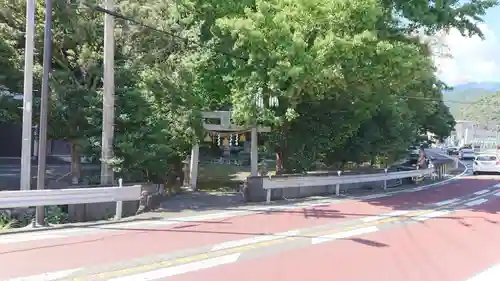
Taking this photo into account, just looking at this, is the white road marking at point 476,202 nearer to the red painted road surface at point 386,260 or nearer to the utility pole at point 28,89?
the red painted road surface at point 386,260

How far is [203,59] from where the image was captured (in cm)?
1564

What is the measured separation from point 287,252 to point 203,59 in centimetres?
907

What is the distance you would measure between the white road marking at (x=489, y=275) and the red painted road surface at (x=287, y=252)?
205 millimetres

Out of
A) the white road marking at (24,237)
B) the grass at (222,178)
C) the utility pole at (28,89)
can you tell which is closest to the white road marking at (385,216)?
A: the white road marking at (24,237)

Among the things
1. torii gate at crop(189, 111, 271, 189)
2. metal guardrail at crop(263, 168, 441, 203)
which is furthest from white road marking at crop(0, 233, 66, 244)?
torii gate at crop(189, 111, 271, 189)

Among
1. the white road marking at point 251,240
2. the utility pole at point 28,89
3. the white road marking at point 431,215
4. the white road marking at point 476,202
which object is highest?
the utility pole at point 28,89

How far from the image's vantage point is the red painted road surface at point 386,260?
266 inches

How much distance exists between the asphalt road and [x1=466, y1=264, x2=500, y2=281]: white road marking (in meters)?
0.03

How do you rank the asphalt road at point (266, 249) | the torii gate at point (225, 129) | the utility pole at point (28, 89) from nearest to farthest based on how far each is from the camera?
the asphalt road at point (266, 249), the utility pole at point (28, 89), the torii gate at point (225, 129)

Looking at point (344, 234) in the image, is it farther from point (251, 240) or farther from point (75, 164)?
point (75, 164)

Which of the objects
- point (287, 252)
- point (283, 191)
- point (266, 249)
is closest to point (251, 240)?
point (266, 249)

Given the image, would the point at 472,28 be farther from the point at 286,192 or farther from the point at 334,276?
the point at 334,276

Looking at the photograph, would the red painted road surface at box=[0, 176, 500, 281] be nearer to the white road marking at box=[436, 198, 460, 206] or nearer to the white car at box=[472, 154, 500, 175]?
→ the white road marking at box=[436, 198, 460, 206]

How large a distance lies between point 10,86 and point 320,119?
39.2ft
